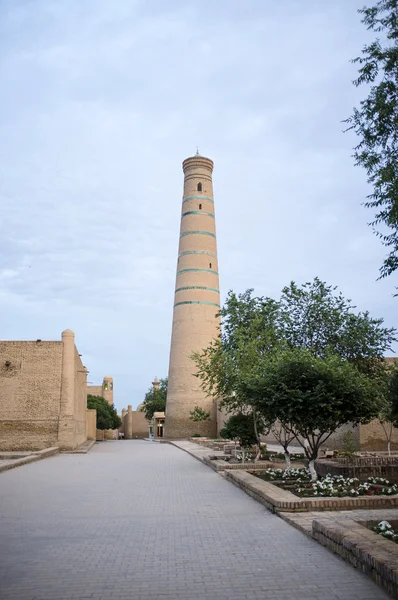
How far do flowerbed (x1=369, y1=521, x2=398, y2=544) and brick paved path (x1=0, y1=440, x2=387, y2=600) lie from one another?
593 millimetres

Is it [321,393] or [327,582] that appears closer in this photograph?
[327,582]

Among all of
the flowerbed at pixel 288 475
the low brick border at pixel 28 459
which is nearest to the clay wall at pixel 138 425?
the low brick border at pixel 28 459

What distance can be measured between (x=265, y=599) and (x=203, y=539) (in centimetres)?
232

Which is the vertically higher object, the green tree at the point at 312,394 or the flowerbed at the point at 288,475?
the green tree at the point at 312,394

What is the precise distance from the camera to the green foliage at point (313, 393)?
433 inches

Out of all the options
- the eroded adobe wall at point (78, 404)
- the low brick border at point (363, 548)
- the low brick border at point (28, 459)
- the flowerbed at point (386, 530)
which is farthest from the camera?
the eroded adobe wall at point (78, 404)

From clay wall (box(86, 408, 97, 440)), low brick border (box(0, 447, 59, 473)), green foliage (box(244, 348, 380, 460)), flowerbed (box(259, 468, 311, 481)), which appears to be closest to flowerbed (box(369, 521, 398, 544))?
green foliage (box(244, 348, 380, 460))

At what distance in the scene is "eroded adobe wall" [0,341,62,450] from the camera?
984 inches

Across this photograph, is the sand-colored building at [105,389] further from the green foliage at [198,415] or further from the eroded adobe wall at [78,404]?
the eroded adobe wall at [78,404]

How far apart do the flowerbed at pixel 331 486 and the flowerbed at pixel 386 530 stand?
94.4 inches

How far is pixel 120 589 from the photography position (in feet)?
15.5

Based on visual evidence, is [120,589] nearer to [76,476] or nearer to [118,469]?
[76,476]

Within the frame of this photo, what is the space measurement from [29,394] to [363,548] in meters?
22.3

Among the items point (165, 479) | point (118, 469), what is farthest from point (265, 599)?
point (118, 469)
